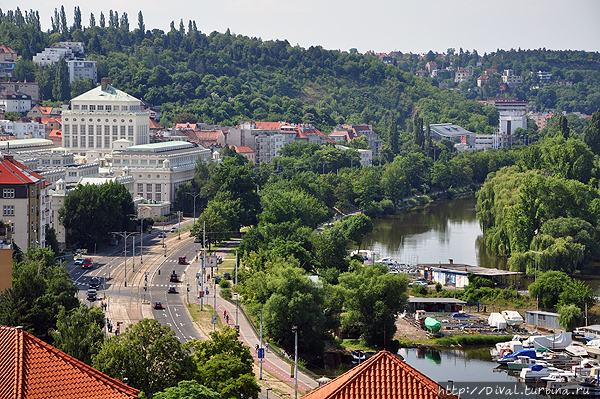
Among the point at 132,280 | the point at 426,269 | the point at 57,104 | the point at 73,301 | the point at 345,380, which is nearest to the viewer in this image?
the point at 345,380

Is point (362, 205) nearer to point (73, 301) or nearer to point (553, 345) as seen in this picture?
point (553, 345)

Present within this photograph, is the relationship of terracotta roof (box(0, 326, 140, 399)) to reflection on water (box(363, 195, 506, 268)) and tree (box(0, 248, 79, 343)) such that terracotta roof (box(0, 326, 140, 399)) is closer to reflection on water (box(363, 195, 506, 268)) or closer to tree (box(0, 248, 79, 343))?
tree (box(0, 248, 79, 343))

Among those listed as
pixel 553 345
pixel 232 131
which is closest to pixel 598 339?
pixel 553 345

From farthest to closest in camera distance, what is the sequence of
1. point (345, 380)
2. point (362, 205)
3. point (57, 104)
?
1. point (57, 104)
2. point (362, 205)
3. point (345, 380)

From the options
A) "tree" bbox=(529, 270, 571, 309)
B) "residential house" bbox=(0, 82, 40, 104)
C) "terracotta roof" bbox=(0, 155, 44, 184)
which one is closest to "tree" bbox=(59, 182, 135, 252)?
"terracotta roof" bbox=(0, 155, 44, 184)

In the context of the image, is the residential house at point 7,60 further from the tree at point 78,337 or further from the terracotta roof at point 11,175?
the tree at point 78,337

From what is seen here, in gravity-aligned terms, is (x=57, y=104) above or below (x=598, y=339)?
above
